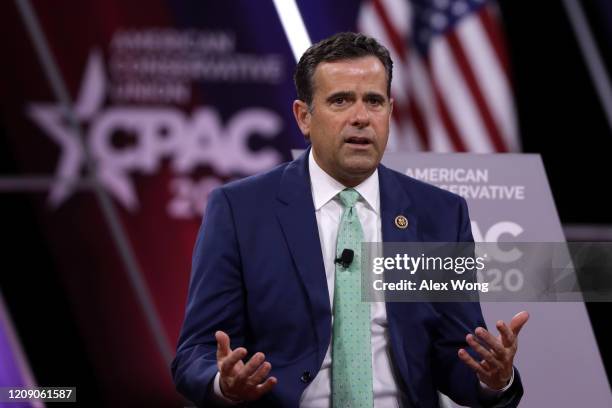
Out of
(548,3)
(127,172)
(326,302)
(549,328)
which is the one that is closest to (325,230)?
(326,302)

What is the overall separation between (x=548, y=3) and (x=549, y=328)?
226 cm

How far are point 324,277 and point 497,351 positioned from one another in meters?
0.43

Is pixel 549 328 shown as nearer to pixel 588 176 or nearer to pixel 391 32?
pixel 588 176

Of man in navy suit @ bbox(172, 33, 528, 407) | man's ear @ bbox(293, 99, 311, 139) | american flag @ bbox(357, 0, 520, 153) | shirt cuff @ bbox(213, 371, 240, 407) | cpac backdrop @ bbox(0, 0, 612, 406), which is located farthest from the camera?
american flag @ bbox(357, 0, 520, 153)

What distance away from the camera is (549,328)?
2605mm

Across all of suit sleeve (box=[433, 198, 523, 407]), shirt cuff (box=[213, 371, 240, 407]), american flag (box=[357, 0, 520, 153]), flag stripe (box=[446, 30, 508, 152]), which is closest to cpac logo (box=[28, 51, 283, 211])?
american flag (box=[357, 0, 520, 153])

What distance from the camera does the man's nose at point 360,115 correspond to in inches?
82.4

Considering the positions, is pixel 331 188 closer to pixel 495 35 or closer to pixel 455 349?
pixel 455 349

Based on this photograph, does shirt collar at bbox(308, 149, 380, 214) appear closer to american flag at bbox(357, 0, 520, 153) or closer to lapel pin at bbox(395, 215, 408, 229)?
lapel pin at bbox(395, 215, 408, 229)

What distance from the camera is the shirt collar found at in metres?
2.13

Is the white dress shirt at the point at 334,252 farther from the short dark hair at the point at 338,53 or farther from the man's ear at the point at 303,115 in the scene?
the short dark hair at the point at 338,53

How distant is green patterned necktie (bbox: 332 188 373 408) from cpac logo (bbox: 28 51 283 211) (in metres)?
2.08

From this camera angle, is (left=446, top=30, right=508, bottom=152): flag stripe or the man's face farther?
(left=446, top=30, right=508, bottom=152): flag stripe

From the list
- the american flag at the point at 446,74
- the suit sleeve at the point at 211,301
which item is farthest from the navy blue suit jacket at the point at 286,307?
the american flag at the point at 446,74
